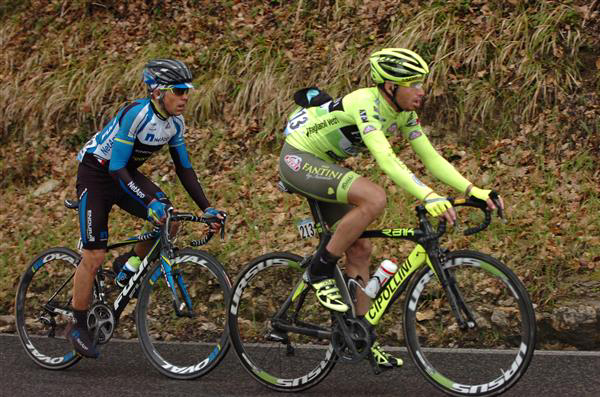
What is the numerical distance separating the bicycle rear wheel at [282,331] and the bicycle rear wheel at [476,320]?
0.72 meters

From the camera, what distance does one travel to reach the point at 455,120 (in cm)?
1039

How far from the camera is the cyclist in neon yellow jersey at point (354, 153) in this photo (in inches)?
218

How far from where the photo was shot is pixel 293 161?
6059 mm

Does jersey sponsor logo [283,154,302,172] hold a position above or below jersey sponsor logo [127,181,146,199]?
above

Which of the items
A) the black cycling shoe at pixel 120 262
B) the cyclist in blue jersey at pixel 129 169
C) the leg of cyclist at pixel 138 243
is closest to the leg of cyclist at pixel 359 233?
the cyclist in blue jersey at pixel 129 169

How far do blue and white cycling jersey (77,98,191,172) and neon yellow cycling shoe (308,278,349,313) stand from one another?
1.57 meters

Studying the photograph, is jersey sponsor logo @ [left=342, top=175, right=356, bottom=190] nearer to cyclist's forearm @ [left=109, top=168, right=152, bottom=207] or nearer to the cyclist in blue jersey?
the cyclist in blue jersey

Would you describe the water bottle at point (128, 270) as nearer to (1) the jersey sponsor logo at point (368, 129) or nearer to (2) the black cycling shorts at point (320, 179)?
(2) the black cycling shorts at point (320, 179)

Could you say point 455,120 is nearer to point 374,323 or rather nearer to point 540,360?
point 540,360

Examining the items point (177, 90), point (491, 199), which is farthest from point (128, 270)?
point (491, 199)

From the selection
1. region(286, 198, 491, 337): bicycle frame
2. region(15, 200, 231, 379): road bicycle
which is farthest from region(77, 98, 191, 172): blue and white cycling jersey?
region(286, 198, 491, 337): bicycle frame

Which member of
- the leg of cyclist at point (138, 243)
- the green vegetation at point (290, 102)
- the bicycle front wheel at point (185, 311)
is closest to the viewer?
the bicycle front wheel at point (185, 311)

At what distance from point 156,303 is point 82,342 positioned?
67cm

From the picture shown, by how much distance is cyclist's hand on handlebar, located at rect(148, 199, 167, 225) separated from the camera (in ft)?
20.8
